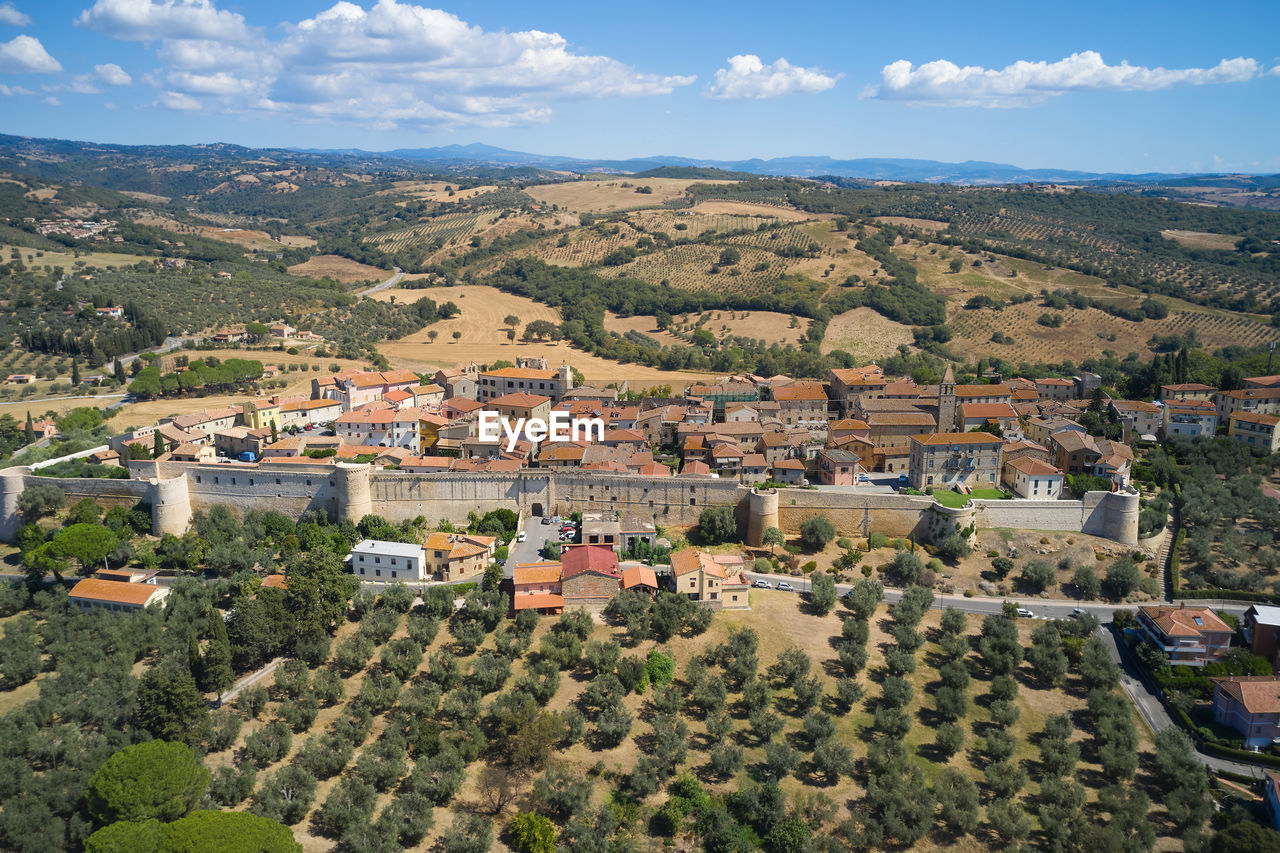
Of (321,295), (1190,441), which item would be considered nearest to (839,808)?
(1190,441)

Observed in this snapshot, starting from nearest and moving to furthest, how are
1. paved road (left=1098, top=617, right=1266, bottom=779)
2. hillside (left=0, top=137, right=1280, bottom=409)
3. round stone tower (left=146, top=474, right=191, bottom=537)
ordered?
paved road (left=1098, top=617, right=1266, bottom=779)
round stone tower (left=146, top=474, right=191, bottom=537)
hillside (left=0, top=137, right=1280, bottom=409)

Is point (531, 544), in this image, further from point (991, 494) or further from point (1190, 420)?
point (1190, 420)

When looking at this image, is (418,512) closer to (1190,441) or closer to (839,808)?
(839,808)

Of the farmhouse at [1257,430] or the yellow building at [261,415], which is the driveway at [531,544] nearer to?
the yellow building at [261,415]

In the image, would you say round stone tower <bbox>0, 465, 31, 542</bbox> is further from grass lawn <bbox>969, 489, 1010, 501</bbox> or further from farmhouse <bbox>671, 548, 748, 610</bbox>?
grass lawn <bbox>969, 489, 1010, 501</bbox>

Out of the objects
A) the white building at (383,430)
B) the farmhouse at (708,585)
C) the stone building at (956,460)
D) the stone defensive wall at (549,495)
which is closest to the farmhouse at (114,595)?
the stone defensive wall at (549,495)
